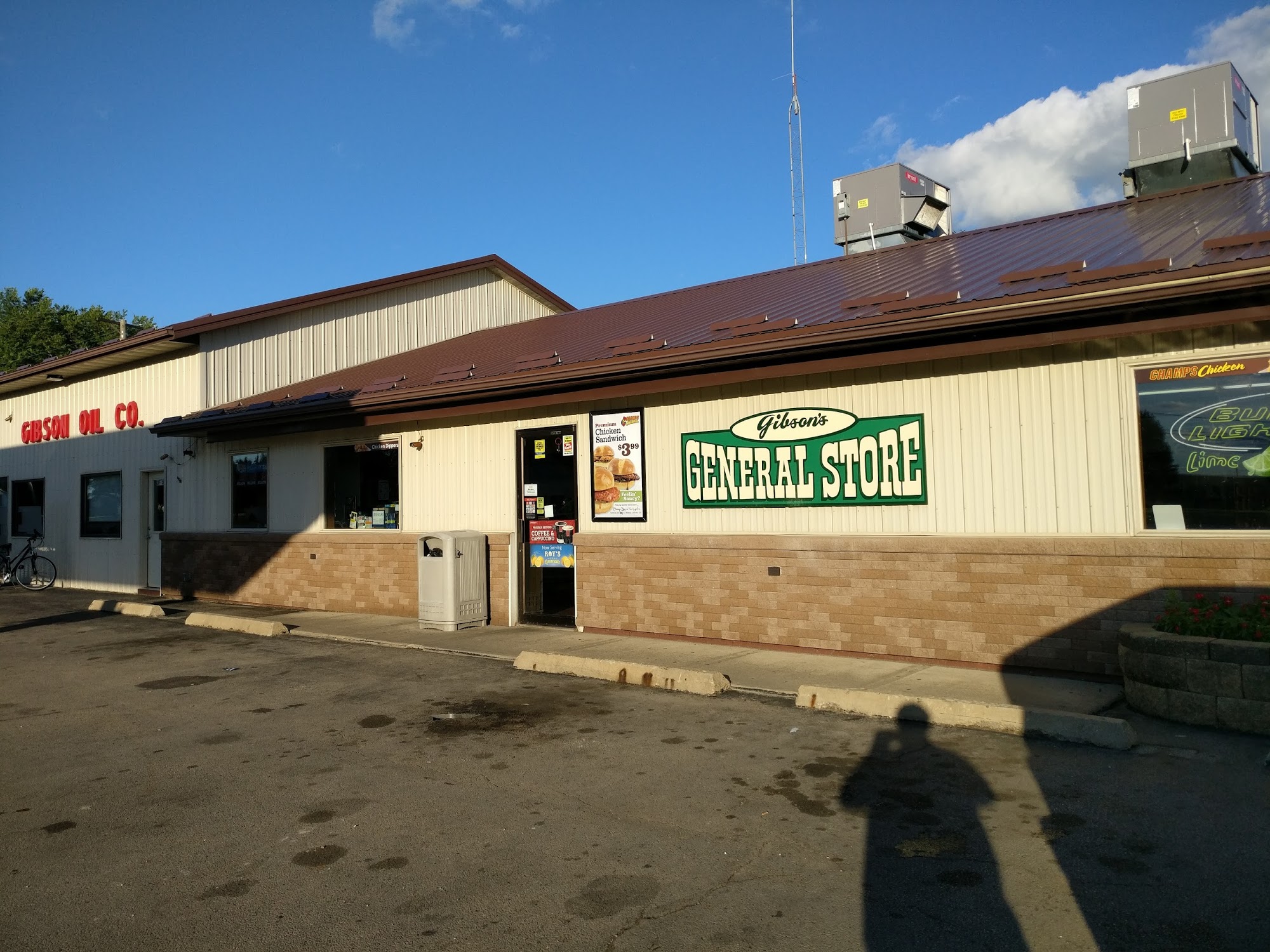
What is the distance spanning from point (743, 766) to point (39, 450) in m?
23.5

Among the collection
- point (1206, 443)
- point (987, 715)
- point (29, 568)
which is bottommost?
point (987, 715)

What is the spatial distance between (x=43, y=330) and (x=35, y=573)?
3254 cm

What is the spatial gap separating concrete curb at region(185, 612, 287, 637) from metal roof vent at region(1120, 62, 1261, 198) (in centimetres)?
1440

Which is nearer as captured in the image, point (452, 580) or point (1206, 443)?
point (1206, 443)

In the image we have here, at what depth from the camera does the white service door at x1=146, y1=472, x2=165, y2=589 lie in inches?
786

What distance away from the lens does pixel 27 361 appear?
161 ft

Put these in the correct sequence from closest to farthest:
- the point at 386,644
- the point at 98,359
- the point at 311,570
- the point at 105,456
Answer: the point at 386,644
the point at 311,570
the point at 98,359
the point at 105,456

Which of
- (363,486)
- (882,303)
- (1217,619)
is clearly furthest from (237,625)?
(1217,619)

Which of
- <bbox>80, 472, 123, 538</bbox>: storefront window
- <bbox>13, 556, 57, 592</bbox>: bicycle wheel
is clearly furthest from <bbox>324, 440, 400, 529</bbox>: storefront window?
<bbox>13, 556, 57, 592</bbox>: bicycle wheel

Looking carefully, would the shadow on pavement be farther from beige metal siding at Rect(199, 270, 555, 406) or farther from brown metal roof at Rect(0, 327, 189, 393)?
brown metal roof at Rect(0, 327, 189, 393)

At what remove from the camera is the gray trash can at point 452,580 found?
516 inches

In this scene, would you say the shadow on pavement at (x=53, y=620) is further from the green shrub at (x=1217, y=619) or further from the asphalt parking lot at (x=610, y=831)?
the green shrub at (x=1217, y=619)

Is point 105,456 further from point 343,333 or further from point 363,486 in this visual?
point 363,486

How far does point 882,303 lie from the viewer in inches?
404
